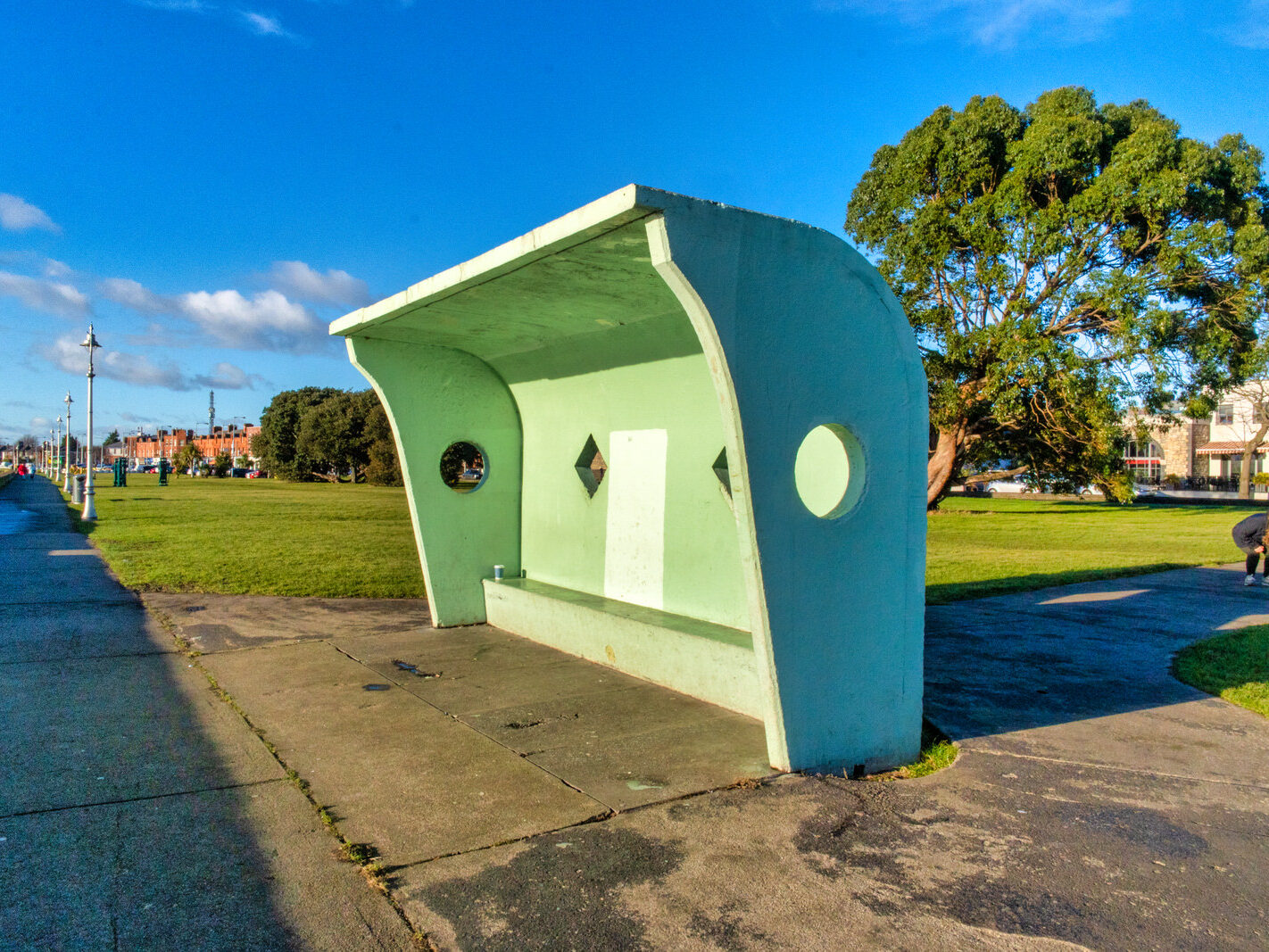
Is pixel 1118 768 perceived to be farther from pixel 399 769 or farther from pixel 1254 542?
pixel 1254 542

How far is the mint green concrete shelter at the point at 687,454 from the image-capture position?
3896mm

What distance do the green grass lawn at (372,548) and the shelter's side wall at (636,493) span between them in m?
3.41

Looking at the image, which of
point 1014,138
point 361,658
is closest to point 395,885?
point 361,658

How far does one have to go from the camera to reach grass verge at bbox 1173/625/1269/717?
238 inches

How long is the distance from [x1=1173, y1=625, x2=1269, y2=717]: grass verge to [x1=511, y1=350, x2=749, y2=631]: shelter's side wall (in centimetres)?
357

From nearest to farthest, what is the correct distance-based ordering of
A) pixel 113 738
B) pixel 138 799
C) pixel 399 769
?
pixel 138 799 → pixel 399 769 → pixel 113 738

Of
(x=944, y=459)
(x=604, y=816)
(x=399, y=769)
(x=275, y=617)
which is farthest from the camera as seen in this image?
(x=944, y=459)

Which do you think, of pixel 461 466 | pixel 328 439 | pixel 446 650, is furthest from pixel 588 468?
pixel 328 439

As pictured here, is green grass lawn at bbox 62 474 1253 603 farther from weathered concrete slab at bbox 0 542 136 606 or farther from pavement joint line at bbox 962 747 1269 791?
pavement joint line at bbox 962 747 1269 791

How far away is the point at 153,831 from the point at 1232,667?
7.71m

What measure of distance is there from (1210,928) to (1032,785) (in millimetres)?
1356

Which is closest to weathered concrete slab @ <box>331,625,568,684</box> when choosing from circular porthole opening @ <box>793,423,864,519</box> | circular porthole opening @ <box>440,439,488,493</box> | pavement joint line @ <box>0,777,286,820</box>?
circular porthole opening @ <box>440,439,488,493</box>

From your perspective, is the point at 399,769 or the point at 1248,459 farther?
the point at 1248,459

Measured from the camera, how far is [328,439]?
63.3 metres
